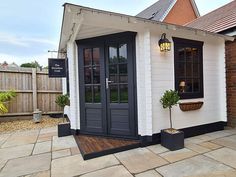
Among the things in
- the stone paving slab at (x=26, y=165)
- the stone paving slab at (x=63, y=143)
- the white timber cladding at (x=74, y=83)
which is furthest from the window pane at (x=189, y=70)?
the stone paving slab at (x=26, y=165)

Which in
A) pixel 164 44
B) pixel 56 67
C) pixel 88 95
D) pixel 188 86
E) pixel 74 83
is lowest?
pixel 88 95

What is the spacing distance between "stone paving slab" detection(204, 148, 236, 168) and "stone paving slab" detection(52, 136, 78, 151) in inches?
99.4

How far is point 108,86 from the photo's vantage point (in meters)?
3.67

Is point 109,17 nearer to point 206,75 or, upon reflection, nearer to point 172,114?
point 172,114

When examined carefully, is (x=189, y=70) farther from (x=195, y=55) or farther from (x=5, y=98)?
(x=5, y=98)

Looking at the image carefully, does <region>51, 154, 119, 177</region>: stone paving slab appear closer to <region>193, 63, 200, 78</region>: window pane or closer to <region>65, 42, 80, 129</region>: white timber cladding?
<region>65, 42, 80, 129</region>: white timber cladding

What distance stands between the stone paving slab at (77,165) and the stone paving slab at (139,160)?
0.56ft

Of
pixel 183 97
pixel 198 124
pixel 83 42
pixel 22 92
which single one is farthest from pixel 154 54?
pixel 22 92

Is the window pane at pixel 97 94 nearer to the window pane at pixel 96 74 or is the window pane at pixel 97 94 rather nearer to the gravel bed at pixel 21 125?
the window pane at pixel 96 74

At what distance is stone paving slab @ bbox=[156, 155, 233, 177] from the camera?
2.24m

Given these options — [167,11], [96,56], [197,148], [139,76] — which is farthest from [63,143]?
[167,11]

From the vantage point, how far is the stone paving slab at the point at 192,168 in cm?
224

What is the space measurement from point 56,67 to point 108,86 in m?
1.89

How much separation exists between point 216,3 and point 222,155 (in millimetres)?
13126
